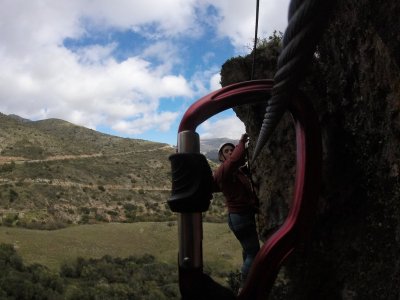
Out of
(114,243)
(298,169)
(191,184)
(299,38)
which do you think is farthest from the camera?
(114,243)

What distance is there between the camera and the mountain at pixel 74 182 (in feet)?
137

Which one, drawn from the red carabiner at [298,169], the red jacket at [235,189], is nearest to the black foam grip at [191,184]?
the red carabiner at [298,169]

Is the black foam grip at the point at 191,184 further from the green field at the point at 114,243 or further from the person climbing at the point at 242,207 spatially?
the green field at the point at 114,243

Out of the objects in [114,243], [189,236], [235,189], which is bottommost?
[114,243]

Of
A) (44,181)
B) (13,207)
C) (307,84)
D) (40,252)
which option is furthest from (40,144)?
(307,84)

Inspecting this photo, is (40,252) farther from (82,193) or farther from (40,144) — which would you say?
(40,144)

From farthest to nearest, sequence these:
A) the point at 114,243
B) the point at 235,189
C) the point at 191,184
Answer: the point at 114,243
the point at 235,189
the point at 191,184

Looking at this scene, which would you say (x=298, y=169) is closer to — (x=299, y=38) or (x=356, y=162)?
(x=299, y=38)

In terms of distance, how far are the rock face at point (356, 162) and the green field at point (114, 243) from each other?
16110 mm

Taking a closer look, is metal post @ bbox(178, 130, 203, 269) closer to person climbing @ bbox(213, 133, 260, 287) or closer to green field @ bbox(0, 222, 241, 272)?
person climbing @ bbox(213, 133, 260, 287)

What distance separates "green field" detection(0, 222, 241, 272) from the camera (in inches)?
918

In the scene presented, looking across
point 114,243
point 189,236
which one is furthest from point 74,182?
point 189,236

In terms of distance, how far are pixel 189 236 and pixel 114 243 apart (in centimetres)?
2845

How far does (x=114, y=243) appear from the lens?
96.4ft
